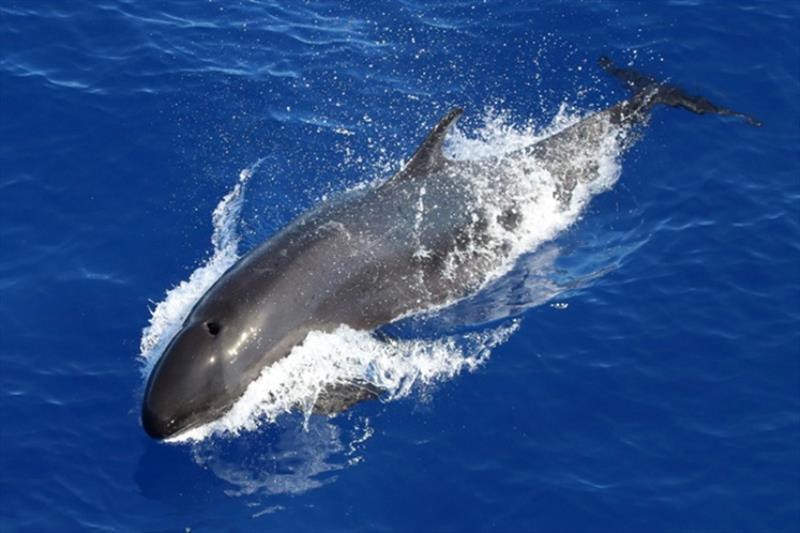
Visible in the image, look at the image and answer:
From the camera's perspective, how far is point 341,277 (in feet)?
61.6

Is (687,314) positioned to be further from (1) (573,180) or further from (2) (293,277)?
(2) (293,277)

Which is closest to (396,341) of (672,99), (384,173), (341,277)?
(341,277)

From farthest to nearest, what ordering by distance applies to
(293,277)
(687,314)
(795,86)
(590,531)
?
(795,86) < (687,314) < (293,277) < (590,531)

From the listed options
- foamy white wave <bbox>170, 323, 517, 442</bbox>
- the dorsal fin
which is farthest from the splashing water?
the dorsal fin

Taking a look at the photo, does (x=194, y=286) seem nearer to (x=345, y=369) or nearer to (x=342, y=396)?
(x=345, y=369)

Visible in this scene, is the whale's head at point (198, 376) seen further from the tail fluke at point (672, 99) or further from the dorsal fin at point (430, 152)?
the tail fluke at point (672, 99)

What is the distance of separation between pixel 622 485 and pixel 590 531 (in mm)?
932

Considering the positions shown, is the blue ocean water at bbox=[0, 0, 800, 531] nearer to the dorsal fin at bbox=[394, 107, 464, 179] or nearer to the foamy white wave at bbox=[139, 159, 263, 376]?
the foamy white wave at bbox=[139, 159, 263, 376]

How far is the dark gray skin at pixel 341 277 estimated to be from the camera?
17.2 meters

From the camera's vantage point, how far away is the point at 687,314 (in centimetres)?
1973

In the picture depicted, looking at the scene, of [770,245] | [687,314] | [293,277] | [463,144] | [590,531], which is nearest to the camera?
[590,531]

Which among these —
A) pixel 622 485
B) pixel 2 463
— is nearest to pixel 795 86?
pixel 622 485

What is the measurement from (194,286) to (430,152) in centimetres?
460

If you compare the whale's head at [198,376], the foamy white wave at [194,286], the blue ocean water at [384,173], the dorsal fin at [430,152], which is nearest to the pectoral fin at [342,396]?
the blue ocean water at [384,173]
